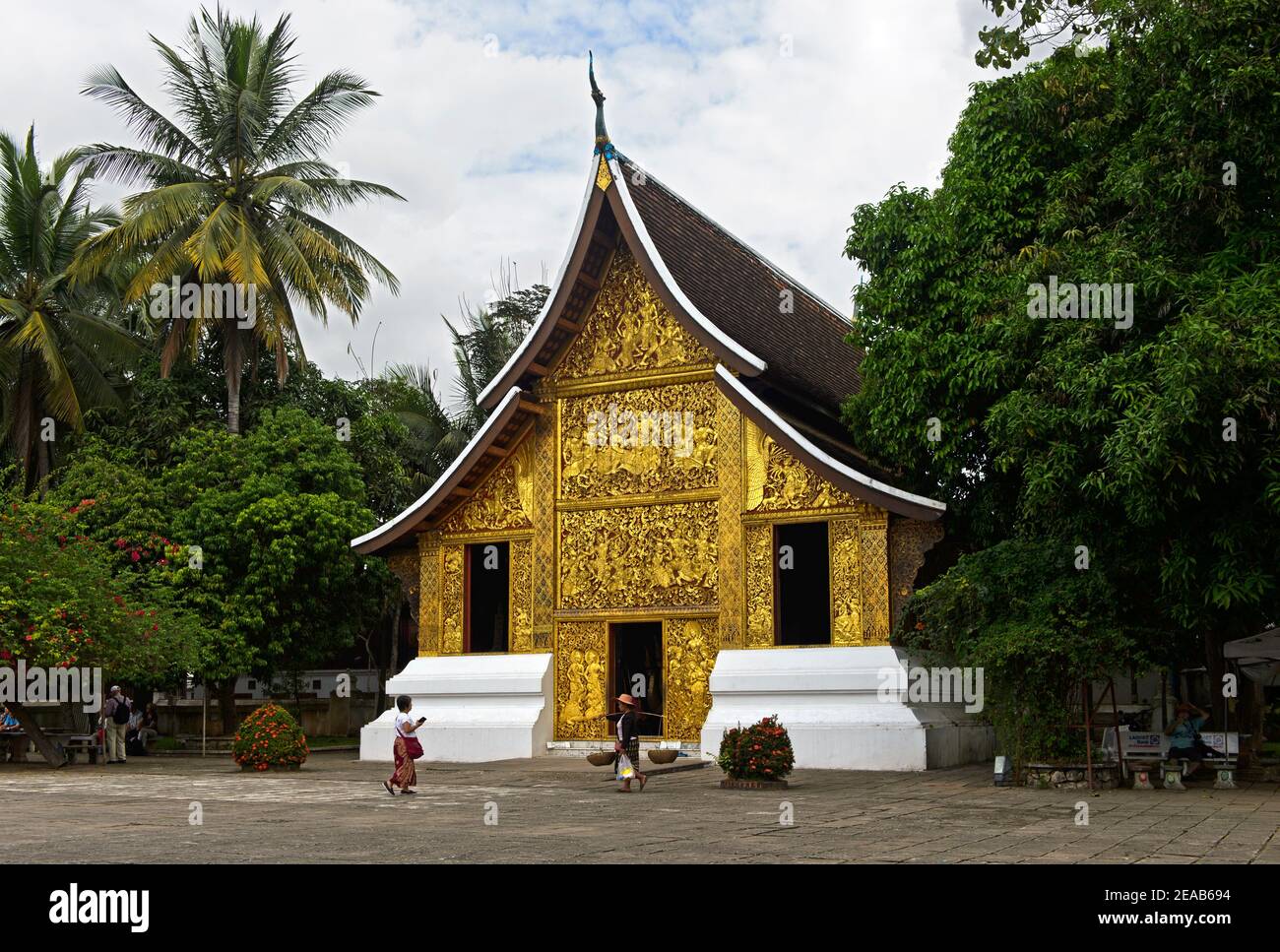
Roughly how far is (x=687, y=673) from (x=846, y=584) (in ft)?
9.12

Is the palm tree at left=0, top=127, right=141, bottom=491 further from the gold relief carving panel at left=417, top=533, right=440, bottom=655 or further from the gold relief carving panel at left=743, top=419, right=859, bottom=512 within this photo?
the gold relief carving panel at left=743, top=419, right=859, bottom=512

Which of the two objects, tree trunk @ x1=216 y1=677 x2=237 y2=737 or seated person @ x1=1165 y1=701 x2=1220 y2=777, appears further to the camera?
tree trunk @ x1=216 y1=677 x2=237 y2=737

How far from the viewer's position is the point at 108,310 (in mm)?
34938

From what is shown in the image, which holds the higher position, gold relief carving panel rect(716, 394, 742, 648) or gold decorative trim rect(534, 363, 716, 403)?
gold decorative trim rect(534, 363, 716, 403)

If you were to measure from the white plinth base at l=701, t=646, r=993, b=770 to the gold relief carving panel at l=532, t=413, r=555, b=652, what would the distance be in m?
3.02

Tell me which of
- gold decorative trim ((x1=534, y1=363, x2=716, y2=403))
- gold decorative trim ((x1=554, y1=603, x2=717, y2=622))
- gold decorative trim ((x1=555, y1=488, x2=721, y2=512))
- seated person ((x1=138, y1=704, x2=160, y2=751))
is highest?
gold decorative trim ((x1=534, y1=363, x2=716, y2=403))

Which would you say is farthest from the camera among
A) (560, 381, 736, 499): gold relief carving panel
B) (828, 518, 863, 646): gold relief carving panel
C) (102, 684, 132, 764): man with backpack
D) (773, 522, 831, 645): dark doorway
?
(773, 522, 831, 645): dark doorway

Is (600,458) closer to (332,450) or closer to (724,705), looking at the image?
(724,705)

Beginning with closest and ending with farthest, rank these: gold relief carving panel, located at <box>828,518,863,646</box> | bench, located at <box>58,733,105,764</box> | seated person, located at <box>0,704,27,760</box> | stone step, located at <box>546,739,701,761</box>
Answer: gold relief carving panel, located at <box>828,518,863,646</box>, stone step, located at <box>546,739,701,761</box>, bench, located at <box>58,733,105,764</box>, seated person, located at <box>0,704,27,760</box>

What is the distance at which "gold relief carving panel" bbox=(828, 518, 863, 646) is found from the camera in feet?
60.2

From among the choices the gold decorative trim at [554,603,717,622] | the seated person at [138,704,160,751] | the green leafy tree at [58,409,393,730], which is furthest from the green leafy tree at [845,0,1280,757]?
the seated person at [138,704,160,751]

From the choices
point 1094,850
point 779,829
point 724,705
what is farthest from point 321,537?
point 1094,850

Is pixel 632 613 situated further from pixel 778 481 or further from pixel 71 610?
pixel 71 610

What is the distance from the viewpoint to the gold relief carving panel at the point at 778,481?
18.9 meters
